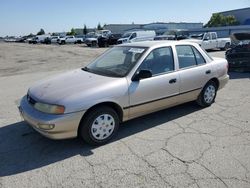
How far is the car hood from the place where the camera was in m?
3.79

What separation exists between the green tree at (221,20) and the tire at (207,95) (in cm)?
6421

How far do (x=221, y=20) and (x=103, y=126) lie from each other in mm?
69481

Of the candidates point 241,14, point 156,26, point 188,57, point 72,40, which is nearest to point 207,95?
point 188,57

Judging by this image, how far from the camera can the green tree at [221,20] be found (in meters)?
64.0

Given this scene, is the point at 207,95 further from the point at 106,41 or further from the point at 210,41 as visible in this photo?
the point at 106,41

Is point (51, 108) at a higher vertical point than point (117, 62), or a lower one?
lower

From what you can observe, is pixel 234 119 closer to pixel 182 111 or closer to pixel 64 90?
pixel 182 111

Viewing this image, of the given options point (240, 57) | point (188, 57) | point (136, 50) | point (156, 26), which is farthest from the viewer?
point (156, 26)

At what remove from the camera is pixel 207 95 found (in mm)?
5746

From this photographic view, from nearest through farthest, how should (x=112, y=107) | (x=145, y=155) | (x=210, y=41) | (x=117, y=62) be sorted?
(x=145, y=155) → (x=112, y=107) → (x=117, y=62) → (x=210, y=41)

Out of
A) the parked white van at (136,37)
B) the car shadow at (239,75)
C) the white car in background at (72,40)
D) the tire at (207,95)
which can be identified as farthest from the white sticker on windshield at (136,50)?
the white car in background at (72,40)

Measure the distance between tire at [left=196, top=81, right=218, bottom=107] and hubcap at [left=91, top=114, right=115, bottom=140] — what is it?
240 centimetres

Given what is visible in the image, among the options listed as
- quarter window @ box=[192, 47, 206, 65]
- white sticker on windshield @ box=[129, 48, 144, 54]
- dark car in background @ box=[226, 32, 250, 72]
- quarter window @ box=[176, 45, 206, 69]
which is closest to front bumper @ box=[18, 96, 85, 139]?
white sticker on windshield @ box=[129, 48, 144, 54]

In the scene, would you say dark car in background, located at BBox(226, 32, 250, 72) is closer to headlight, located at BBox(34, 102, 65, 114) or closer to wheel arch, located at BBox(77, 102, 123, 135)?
wheel arch, located at BBox(77, 102, 123, 135)
